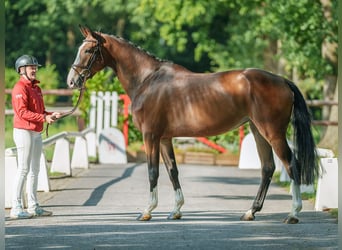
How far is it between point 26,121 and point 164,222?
7.07 ft

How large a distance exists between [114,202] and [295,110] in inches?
142

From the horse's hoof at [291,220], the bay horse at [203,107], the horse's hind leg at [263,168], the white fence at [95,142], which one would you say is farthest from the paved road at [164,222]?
the white fence at [95,142]

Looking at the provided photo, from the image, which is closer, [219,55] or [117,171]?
[117,171]

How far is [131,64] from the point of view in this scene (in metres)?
14.3

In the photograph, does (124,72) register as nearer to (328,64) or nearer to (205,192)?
(205,192)

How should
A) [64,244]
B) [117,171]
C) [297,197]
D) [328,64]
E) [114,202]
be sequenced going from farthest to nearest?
[328,64]
[117,171]
[114,202]
[297,197]
[64,244]

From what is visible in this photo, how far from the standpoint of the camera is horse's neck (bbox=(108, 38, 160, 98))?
14258 millimetres

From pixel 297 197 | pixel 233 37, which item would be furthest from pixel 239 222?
pixel 233 37

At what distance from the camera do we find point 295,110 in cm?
1388

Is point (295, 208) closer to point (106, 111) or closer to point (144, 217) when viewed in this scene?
point (144, 217)

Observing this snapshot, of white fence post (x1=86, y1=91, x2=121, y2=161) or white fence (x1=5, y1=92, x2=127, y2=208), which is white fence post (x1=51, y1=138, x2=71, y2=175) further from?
white fence post (x1=86, y1=91, x2=121, y2=161)

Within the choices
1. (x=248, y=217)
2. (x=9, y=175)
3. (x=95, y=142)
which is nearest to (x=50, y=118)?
(x=9, y=175)

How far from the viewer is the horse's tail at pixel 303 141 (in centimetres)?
1377

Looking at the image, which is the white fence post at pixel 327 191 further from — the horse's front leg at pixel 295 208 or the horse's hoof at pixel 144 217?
the horse's hoof at pixel 144 217
